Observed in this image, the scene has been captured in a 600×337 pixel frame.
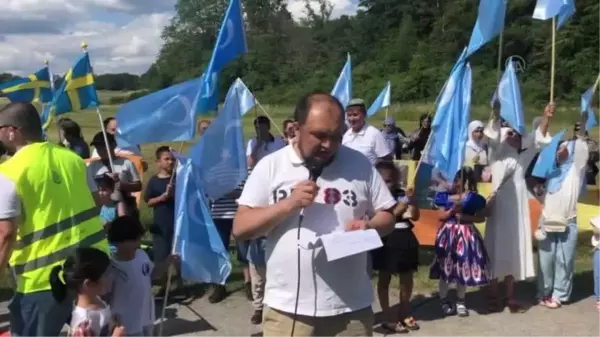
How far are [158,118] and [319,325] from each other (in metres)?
3.14

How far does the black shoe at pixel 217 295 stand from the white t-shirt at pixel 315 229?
4.22 metres

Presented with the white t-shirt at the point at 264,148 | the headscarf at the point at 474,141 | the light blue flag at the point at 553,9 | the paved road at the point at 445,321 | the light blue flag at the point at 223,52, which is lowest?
the paved road at the point at 445,321

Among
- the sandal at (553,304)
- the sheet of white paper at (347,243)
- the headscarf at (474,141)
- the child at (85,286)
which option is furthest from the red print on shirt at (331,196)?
the headscarf at (474,141)

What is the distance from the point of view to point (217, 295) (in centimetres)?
766

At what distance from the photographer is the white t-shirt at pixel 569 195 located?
734 centimetres

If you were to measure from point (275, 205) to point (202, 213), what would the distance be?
300 centimetres

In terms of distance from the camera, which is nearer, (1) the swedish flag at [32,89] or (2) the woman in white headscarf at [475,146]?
(1) the swedish flag at [32,89]

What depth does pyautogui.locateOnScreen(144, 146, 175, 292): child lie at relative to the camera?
7434 millimetres

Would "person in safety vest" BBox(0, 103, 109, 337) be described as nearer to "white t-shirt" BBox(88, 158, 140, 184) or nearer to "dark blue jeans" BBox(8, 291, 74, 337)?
"dark blue jeans" BBox(8, 291, 74, 337)

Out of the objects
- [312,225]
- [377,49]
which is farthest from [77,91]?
[377,49]

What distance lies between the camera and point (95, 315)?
4035 mm

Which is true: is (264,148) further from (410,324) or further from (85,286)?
(85,286)

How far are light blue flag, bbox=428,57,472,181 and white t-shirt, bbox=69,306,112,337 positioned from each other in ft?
12.8

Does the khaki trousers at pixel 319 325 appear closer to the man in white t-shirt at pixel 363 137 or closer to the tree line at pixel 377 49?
the man in white t-shirt at pixel 363 137
